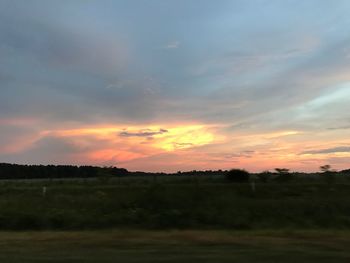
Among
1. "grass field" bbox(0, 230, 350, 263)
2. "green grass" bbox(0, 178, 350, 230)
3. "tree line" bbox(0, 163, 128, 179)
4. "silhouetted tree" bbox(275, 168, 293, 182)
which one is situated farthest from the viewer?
"tree line" bbox(0, 163, 128, 179)

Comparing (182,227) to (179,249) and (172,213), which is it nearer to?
(172,213)

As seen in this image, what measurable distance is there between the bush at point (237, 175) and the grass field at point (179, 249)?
1501 inches

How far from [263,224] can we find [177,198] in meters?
5.88

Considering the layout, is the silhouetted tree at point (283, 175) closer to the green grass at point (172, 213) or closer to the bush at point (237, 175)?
the bush at point (237, 175)

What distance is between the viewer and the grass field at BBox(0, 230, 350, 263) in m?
10.1

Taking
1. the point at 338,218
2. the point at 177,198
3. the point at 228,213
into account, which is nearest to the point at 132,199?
the point at 177,198

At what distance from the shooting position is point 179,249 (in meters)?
11.4

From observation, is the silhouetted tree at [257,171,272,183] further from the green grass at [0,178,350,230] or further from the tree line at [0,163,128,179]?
the tree line at [0,163,128,179]

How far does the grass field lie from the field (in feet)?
0.06

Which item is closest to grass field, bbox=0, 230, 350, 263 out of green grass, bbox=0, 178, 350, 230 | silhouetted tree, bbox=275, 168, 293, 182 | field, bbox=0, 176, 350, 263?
field, bbox=0, 176, 350, 263

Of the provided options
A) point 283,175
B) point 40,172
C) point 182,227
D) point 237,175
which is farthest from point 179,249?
point 40,172

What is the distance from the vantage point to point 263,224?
2027cm

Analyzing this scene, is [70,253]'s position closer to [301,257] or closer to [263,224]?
[301,257]

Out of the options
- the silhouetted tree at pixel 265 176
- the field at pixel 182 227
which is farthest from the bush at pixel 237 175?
the field at pixel 182 227
